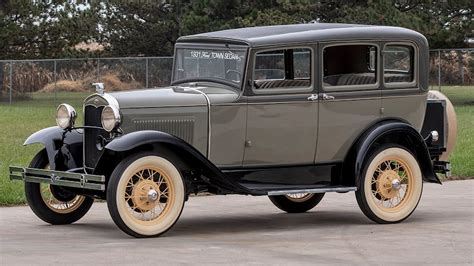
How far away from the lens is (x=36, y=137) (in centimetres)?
1093

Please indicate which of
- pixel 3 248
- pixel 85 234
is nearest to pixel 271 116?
pixel 85 234

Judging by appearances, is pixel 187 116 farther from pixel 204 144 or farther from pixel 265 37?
pixel 265 37

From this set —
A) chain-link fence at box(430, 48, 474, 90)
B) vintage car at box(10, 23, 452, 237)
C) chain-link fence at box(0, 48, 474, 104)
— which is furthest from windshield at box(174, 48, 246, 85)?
chain-link fence at box(430, 48, 474, 90)

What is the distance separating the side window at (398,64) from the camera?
1143 centimetres

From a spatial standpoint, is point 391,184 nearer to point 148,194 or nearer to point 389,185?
point 389,185

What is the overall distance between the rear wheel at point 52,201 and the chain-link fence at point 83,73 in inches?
1061

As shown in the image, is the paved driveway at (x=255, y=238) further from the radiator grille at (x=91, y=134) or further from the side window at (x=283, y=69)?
the side window at (x=283, y=69)

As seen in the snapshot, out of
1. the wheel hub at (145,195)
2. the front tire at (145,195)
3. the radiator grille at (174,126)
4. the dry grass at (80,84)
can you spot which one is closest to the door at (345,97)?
the radiator grille at (174,126)

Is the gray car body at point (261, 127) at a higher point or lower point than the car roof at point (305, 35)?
lower

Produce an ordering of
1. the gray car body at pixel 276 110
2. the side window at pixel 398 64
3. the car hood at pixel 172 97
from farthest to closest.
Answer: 1. the side window at pixel 398 64
2. the gray car body at pixel 276 110
3. the car hood at pixel 172 97

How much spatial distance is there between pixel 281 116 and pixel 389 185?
4.34ft

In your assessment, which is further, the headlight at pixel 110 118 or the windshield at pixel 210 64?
the windshield at pixel 210 64

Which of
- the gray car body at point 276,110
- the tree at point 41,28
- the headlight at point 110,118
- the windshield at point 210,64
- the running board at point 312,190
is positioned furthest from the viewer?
the tree at point 41,28

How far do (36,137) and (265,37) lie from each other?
245 cm
